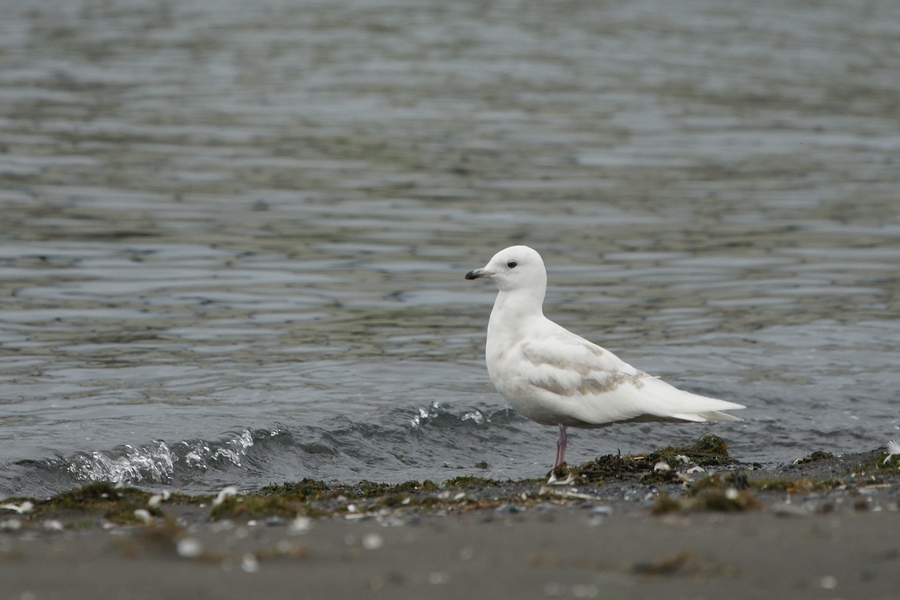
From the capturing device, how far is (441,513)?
259 inches

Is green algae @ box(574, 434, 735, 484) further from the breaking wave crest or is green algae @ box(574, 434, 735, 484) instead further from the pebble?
the pebble

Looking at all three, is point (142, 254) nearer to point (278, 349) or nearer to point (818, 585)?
point (278, 349)

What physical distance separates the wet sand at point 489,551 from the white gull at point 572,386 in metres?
1.75

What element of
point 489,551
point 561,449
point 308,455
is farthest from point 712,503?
point 308,455

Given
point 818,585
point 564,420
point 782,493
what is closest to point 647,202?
point 564,420

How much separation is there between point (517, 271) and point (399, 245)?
7962 mm

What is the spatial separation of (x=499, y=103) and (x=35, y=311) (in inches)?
656

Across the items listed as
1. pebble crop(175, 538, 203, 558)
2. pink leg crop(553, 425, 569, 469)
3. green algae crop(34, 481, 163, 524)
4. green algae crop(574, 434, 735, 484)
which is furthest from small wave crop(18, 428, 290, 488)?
pebble crop(175, 538, 203, 558)

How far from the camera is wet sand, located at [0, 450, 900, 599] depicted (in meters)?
4.49

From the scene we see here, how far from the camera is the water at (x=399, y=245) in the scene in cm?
1052

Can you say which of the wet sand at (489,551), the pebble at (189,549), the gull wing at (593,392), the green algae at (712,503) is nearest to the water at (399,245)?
the gull wing at (593,392)

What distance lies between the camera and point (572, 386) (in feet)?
27.6

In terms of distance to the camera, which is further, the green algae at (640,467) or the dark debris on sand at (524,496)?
the green algae at (640,467)

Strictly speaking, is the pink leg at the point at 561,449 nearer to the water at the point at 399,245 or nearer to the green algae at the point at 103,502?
the water at the point at 399,245
